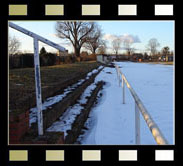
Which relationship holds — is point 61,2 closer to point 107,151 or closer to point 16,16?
point 16,16

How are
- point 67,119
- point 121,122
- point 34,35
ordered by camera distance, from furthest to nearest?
point 121,122, point 67,119, point 34,35

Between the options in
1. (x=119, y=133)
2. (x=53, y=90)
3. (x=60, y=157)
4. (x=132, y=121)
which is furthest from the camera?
(x=53, y=90)

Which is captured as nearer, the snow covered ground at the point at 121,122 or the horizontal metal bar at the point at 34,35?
the horizontal metal bar at the point at 34,35

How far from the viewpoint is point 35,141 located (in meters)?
2.35

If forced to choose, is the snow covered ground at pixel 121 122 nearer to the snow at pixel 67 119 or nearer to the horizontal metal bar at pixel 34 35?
the snow at pixel 67 119

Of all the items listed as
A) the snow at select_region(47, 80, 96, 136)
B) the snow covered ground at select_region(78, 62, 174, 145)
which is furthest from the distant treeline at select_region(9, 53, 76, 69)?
the snow covered ground at select_region(78, 62, 174, 145)

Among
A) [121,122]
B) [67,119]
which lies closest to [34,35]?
[67,119]

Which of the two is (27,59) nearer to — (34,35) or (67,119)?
(67,119)

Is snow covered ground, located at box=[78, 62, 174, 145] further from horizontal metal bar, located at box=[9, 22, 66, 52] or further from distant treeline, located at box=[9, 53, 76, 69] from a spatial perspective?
distant treeline, located at box=[9, 53, 76, 69]

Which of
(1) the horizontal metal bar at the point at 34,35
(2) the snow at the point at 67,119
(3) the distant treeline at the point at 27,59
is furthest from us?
(3) the distant treeline at the point at 27,59

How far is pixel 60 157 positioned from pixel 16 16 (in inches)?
41.6

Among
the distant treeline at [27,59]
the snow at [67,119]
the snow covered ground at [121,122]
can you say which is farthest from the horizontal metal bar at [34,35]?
the distant treeline at [27,59]

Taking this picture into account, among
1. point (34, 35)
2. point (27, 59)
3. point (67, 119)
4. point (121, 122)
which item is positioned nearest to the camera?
point (34, 35)
